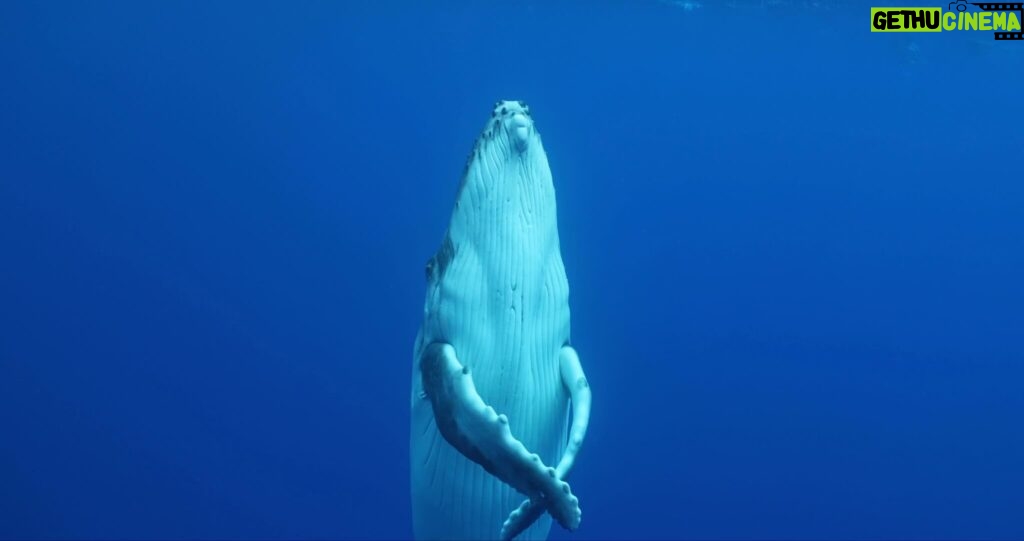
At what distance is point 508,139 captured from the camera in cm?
356

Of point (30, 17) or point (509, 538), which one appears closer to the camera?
point (509, 538)

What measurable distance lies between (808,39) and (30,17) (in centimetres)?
896

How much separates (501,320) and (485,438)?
56cm

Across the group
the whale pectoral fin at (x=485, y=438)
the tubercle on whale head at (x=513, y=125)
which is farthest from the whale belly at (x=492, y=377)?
the tubercle on whale head at (x=513, y=125)

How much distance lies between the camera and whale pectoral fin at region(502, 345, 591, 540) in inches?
128

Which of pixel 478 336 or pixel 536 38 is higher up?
pixel 536 38

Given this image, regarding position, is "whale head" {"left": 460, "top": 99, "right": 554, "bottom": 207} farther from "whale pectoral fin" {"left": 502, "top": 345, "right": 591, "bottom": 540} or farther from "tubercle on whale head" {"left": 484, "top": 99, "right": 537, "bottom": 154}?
"whale pectoral fin" {"left": 502, "top": 345, "right": 591, "bottom": 540}

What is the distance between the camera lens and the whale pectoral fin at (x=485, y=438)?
3.11m

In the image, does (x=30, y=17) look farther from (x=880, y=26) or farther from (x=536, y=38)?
(x=880, y=26)

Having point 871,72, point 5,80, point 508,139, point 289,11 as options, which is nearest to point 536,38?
point 289,11

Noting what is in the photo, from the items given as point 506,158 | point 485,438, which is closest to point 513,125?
point 506,158

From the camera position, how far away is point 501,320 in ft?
11.7

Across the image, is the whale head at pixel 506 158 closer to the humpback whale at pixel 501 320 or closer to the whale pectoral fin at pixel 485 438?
the humpback whale at pixel 501 320

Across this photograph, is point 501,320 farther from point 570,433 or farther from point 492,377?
point 570,433
